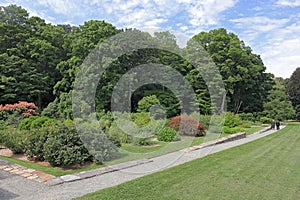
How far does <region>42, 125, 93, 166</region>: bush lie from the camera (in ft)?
17.8

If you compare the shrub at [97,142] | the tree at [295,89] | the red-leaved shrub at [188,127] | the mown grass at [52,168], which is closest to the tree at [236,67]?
the tree at [295,89]

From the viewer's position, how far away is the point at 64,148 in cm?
557

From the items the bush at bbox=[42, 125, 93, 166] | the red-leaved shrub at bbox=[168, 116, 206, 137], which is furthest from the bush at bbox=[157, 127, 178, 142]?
the bush at bbox=[42, 125, 93, 166]

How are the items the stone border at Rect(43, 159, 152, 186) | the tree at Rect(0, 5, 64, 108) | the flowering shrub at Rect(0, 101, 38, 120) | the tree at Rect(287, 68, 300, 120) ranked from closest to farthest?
the stone border at Rect(43, 159, 152, 186)
the flowering shrub at Rect(0, 101, 38, 120)
the tree at Rect(0, 5, 64, 108)
the tree at Rect(287, 68, 300, 120)

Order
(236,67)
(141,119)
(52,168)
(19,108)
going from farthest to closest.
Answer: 1. (236,67)
2. (19,108)
3. (141,119)
4. (52,168)

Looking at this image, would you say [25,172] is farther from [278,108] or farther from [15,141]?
[278,108]

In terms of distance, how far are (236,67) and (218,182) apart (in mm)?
21213

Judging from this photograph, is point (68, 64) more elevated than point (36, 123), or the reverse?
point (68, 64)

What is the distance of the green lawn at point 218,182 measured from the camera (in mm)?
3764

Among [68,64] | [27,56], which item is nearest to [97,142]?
[68,64]

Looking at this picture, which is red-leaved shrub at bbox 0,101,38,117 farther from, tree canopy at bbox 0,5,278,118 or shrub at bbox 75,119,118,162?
shrub at bbox 75,119,118,162

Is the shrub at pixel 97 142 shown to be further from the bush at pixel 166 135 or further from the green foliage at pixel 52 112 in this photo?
the green foliage at pixel 52 112

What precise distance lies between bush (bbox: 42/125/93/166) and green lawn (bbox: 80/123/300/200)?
1.80 meters

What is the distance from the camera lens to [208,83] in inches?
776
